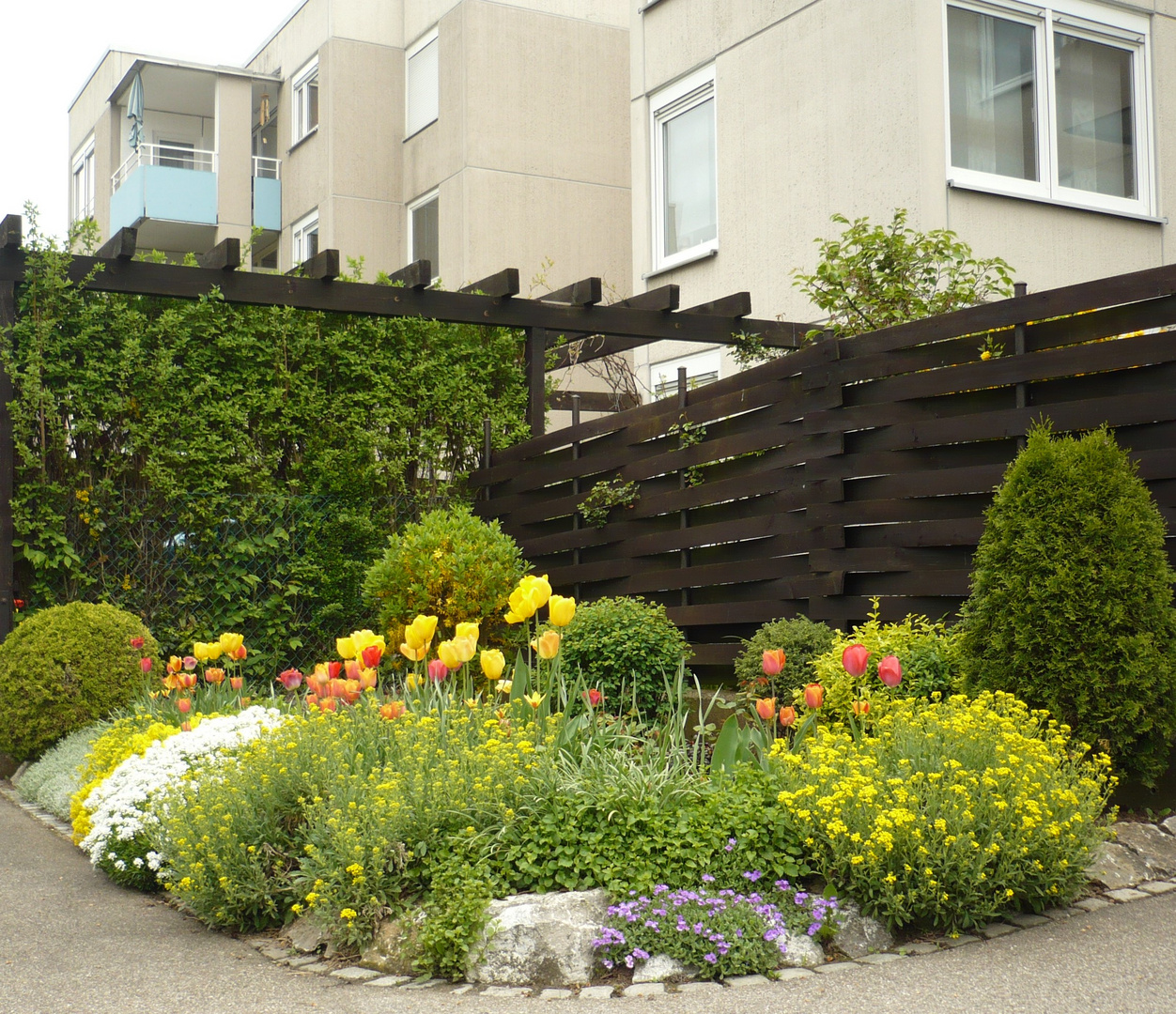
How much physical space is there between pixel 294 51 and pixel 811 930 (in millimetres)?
19461

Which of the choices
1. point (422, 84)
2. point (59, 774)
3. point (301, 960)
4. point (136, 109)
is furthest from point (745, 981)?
point (136, 109)

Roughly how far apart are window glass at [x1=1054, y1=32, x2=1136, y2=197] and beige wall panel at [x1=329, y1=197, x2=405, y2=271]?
34.3 feet

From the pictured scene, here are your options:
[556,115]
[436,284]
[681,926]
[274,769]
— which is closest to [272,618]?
[436,284]

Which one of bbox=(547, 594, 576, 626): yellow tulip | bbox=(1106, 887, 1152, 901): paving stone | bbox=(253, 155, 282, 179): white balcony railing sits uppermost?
bbox=(253, 155, 282, 179): white balcony railing

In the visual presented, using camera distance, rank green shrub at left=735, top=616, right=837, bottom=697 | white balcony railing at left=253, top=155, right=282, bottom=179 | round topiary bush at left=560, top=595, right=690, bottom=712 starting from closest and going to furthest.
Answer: green shrub at left=735, top=616, right=837, bottom=697
round topiary bush at left=560, top=595, right=690, bottom=712
white balcony railing at left=253, top=155, right=282, bottom=179

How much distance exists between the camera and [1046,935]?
12.7 feet

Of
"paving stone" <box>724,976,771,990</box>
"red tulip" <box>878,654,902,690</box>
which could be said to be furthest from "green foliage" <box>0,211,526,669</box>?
"paving stone" <box>724,976,771,990</box>

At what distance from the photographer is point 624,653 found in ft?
23.2

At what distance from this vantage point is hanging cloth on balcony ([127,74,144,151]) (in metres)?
21.3

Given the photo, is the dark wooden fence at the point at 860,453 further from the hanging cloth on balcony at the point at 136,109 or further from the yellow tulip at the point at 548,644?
the hanging cloth on balcony at the point at 136,109

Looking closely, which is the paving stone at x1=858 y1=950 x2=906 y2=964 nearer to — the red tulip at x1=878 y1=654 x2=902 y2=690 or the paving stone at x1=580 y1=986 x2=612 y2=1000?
the paving stone at x1=580 y1=986 x2=612 y2=1000

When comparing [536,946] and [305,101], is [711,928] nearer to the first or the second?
[536,946]

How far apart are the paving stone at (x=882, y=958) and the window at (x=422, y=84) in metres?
16.2

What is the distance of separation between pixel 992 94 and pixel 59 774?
9.03m
